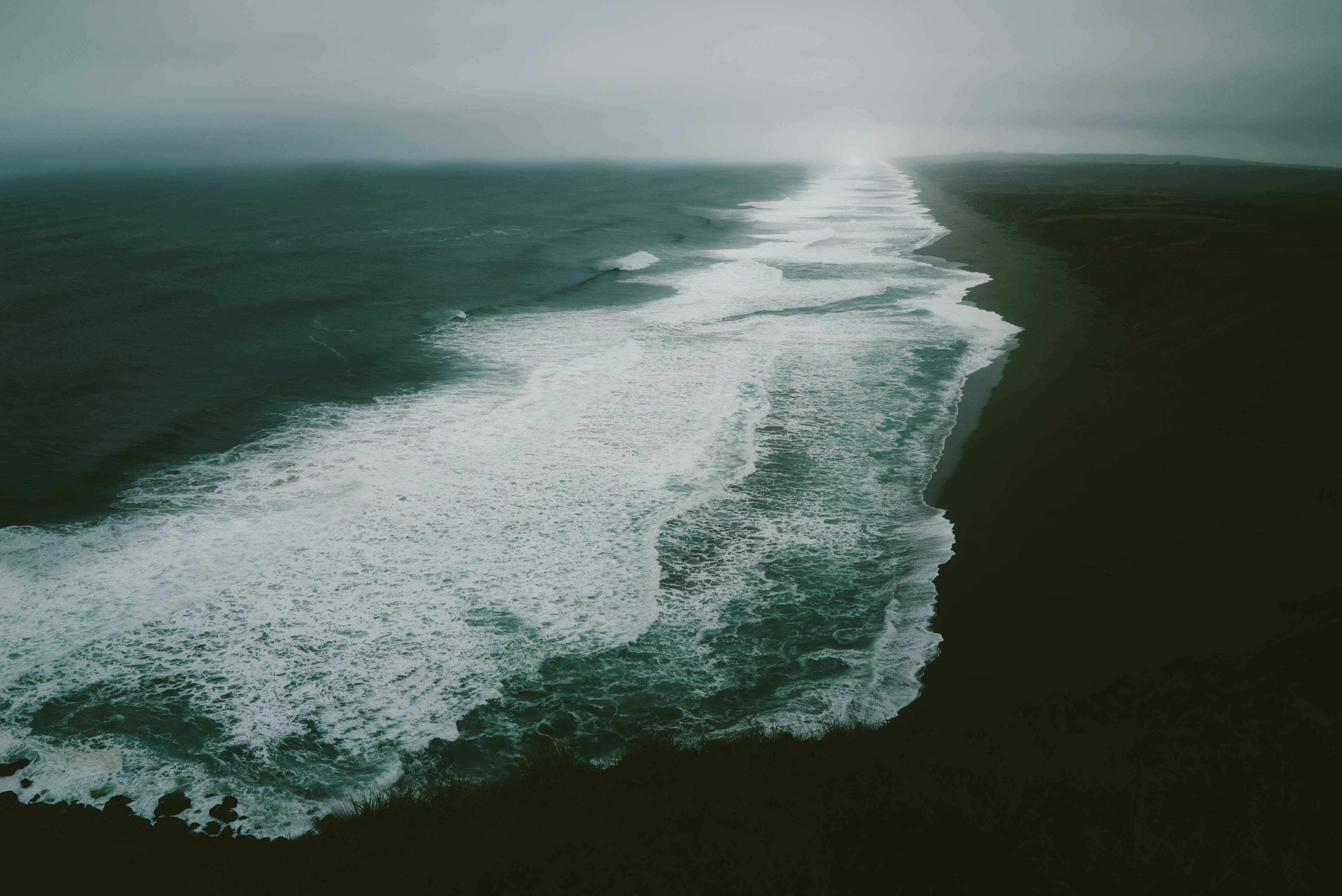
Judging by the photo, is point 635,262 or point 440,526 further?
point 635,262

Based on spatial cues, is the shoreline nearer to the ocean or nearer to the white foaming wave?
the ocean

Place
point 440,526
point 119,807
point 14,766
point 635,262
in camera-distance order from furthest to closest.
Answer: point 635,262, point 440,526, point 14,766, point 119,807

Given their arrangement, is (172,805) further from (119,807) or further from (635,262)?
(635,262)

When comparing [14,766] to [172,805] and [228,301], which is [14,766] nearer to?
[172,805]

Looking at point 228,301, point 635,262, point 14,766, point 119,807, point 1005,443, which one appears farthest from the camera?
point 635,262

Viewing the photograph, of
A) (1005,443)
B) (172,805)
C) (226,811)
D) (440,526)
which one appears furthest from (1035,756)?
(1005,443)

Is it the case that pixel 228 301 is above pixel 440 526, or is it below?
above

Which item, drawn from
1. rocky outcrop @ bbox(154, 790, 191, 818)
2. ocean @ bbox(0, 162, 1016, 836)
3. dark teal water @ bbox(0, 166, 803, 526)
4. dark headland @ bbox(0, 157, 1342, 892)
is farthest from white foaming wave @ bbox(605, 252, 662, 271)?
rocky outcrop @ bbox(154, 790, 191, 818)

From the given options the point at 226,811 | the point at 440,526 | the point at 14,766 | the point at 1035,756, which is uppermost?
the point at 440,526

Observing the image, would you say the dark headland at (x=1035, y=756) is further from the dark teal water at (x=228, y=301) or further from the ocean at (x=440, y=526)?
the dark teal water at (x=228, y=301)
